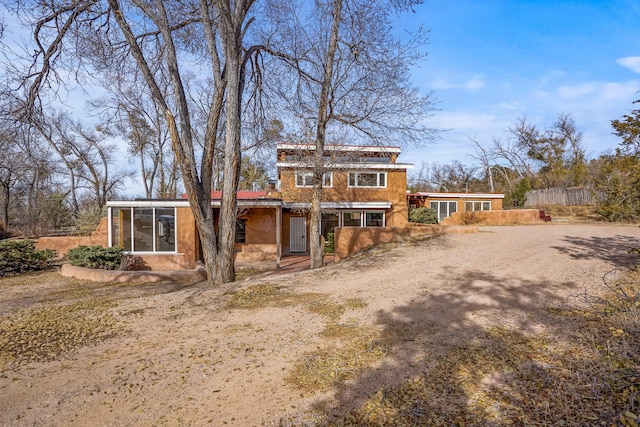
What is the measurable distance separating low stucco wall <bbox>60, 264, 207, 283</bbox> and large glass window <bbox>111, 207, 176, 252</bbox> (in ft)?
8.04

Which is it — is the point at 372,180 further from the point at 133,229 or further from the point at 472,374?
the point at 472,374

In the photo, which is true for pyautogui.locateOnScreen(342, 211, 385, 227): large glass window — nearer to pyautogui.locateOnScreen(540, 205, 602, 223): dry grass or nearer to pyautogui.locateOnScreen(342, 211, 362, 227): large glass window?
pyautogui.locateOnScreen(342, 211, 362, 227): large glass window

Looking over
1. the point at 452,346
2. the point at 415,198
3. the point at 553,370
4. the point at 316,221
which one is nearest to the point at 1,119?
the point at 316,221

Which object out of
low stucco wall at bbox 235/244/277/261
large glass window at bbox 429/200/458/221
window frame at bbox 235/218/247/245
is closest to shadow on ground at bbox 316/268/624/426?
low stucco wall at bbox 235/244/277/261

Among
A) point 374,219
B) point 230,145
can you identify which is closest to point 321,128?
point 230,145

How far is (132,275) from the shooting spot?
1134 centimetres

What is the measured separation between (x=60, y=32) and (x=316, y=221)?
7491 mm

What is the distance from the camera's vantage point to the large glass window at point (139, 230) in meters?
14.3

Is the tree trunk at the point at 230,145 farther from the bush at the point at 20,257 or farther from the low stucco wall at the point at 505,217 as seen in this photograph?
the low stucco wall at the point at 505,217

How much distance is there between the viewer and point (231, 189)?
28.5 feet

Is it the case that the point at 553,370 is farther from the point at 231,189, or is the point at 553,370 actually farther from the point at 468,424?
the point at 231,189

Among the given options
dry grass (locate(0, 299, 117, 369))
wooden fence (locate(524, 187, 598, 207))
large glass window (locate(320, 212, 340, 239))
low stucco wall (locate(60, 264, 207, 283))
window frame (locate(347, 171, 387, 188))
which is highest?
window frame (locate(347, 171, 387, 188))

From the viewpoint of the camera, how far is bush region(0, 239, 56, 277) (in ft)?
41.5

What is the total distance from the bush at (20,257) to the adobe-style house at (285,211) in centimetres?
231
